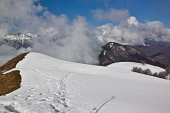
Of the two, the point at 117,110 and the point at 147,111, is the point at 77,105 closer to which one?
the point at 117,110

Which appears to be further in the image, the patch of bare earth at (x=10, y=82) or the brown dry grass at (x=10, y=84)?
the patch of bare earth at (x=10, y=82)

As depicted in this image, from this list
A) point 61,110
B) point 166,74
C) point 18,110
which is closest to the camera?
point 18,110

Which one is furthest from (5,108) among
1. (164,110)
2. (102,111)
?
(164,110)

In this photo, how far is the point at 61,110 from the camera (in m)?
13.2

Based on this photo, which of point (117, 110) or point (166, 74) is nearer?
point (117, 110)

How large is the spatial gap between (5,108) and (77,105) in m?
6.03

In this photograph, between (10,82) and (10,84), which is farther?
(10,82)

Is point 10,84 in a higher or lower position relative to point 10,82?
lower

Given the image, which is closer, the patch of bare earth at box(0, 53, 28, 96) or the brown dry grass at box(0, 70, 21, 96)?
the brown dry grass at box(0, 70, 21, 96)

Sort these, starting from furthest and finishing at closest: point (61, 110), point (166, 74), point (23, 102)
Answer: point (166, 74) → point (23, 102) → point (61, 110)

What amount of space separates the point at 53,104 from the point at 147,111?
28.8 feet

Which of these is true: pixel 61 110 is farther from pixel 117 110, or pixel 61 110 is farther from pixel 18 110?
pixel 117 110

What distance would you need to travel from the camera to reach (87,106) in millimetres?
14828

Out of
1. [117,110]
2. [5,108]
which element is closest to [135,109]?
[117,110]
